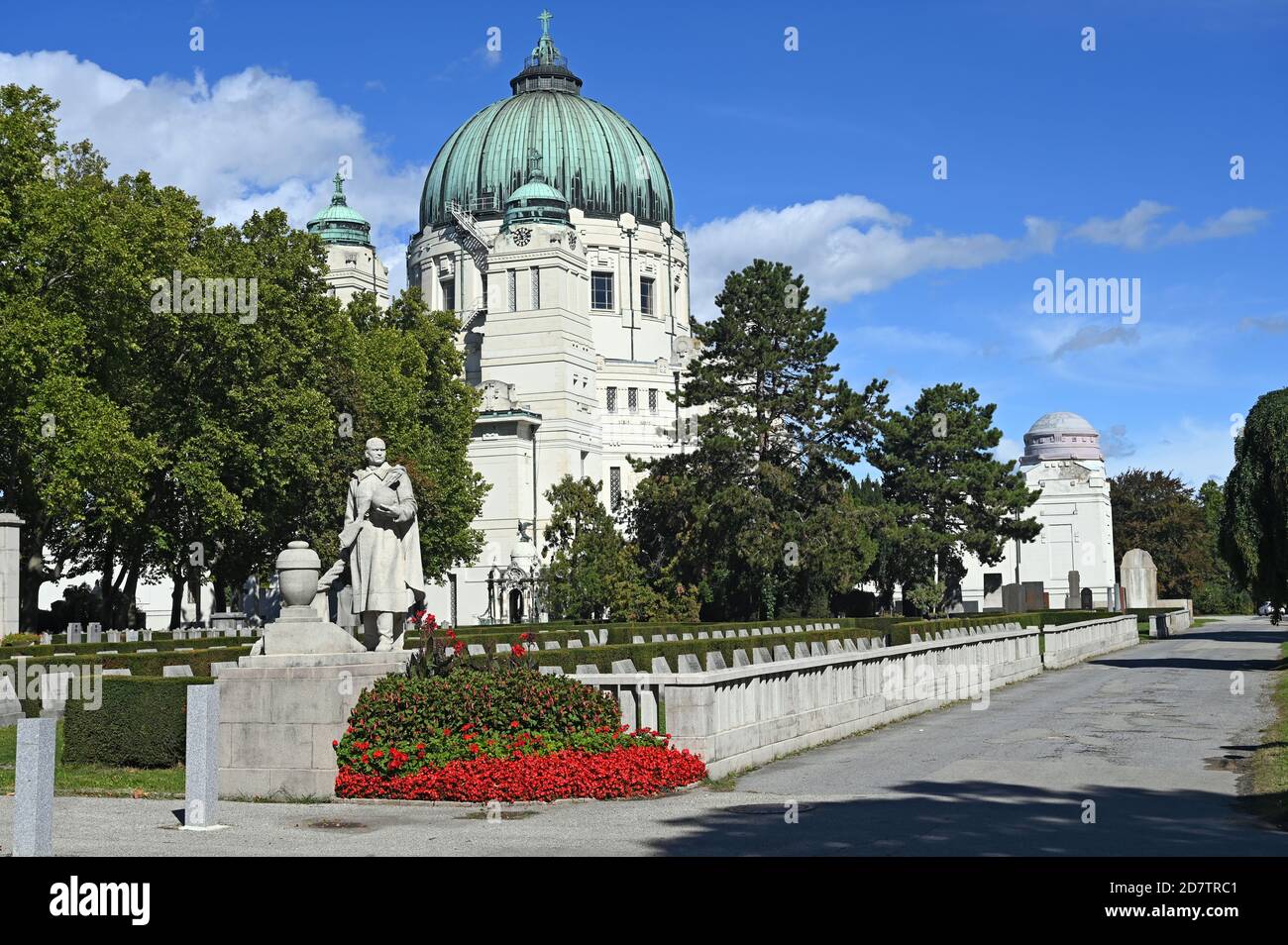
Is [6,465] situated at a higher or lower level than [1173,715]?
higher

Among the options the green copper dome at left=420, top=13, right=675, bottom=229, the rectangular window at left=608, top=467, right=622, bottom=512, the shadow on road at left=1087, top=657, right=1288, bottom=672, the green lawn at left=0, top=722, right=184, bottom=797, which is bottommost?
the shadow on road at left=1087, top=657, right=1288, bottom=672

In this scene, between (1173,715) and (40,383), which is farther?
(40,383)

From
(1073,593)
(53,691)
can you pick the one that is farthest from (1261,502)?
(1073,593)

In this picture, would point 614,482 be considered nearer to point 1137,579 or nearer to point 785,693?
point 1137,579

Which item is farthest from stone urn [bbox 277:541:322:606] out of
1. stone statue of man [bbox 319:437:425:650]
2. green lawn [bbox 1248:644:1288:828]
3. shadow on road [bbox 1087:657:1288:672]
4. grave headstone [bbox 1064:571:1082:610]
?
grave headstone [bbox 1064:571:1082:610]

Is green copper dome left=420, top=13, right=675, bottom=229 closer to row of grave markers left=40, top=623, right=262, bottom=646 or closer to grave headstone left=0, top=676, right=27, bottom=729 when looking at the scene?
row of grave markers left=40, top=623, right=262, bottom=646

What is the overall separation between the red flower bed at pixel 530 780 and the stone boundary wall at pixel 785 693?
3.36 ft

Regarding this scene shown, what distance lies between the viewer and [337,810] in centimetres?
1348

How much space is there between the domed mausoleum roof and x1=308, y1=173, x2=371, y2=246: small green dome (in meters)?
60.0

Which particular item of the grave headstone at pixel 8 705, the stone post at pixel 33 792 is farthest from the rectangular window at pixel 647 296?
the stone post at pixel 33 792

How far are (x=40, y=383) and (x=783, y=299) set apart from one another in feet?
118

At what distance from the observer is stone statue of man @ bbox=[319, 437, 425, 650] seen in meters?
16.6
